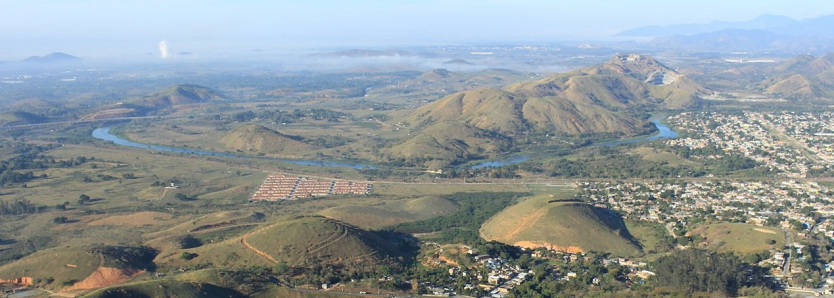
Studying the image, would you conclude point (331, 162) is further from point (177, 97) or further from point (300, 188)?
point (177, 97)

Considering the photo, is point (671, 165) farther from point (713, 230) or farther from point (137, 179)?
point (137, 179)

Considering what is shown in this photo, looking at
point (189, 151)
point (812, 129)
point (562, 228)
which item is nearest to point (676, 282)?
point (562, 228)

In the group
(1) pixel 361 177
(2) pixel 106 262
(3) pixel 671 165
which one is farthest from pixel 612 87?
(2) pixel 106 262

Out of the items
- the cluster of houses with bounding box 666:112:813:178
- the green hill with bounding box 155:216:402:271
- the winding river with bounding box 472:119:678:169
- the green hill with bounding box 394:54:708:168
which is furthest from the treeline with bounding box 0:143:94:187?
the cluster of houses with bounding box 666:112:813:178

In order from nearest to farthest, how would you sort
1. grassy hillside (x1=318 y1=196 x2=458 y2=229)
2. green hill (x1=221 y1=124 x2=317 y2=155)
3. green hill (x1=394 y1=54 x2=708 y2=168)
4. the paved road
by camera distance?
1. the paved road
2. grassy hillside (x1=318 y1=196 x2=458 y2=229)
3. green hill (x1=394 y1=54 x2=708 y2=168)
4. green hill (x1=221 y1=124 x2=317 y2=155)

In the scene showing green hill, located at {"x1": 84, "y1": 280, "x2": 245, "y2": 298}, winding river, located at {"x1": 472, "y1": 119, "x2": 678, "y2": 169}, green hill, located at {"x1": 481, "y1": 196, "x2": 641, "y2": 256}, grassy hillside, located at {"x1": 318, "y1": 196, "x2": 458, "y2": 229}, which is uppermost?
green hill, located at {"x1": 84, "y1": 280, "x2": 245, "y2": 298}

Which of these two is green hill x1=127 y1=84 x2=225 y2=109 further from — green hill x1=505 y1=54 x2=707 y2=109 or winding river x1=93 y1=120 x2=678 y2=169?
green hill x1=505 y1=54 x2=707 y2=109

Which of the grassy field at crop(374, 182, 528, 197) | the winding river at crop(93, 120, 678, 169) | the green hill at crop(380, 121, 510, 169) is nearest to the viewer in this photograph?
the grassy field at crop(374, 182, 528, 197)
